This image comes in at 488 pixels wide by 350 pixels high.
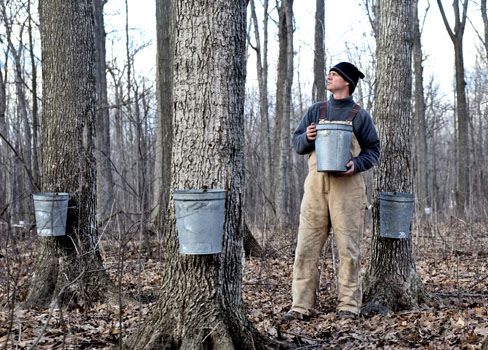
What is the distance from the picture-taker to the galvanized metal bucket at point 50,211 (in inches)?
176

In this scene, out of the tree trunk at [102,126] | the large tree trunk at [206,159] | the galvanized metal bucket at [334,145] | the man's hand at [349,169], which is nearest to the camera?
the large tree trunk at [206,159]

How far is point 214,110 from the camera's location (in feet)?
9.68

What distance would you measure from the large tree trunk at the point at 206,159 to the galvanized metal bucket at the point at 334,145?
40.9 inches

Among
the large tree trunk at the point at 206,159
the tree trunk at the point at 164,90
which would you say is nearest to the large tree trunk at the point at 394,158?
the large tree trunk at the point at 206,159

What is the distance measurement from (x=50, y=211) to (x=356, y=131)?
272cm

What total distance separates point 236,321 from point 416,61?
15201 millimetres

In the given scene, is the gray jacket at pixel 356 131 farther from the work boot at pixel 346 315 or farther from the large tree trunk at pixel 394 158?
the work boot at pixel 346 315

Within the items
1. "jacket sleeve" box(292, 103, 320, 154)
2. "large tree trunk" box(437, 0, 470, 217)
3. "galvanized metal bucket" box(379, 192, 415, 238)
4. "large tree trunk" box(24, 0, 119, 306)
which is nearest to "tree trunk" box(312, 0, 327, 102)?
"large tree trunk" box(437, 0, 470, 217)

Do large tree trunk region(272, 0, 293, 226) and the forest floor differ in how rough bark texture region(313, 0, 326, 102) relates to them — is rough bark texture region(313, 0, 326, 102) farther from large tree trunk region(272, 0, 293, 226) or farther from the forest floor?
the forest floor

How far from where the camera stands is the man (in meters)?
4.14

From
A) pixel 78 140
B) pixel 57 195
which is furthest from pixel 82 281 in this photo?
pixel 78 140

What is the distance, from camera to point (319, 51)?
14945 millimetres

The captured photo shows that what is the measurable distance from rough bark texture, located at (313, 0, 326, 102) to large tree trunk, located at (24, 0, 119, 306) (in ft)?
32.0

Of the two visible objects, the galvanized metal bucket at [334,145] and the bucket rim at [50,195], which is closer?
the galvanized metal bucket at [334,145]
